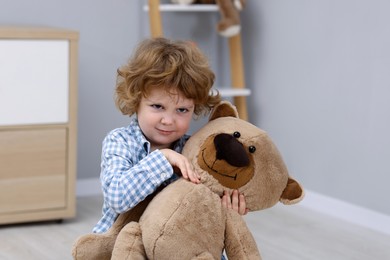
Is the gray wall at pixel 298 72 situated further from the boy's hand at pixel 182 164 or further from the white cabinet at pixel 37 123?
the boy's hand at pixel 182 164

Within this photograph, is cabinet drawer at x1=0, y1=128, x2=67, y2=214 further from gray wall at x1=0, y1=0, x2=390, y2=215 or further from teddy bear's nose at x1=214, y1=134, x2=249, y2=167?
teddy bear's nose at x1=214, y1=134, x2=249, y2=167

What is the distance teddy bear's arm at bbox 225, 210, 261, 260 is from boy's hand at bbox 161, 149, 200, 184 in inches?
3.7

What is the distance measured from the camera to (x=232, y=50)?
3227 mm

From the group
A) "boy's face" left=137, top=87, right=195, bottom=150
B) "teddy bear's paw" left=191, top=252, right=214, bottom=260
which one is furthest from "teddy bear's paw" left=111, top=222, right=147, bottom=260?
"boy's face" left=137, top=87, right=195, bottom=150

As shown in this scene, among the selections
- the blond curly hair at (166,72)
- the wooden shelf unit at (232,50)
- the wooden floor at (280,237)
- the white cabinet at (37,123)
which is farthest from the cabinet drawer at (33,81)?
the blond curly hair at (166,72)

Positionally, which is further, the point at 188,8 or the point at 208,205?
the point at 188,8

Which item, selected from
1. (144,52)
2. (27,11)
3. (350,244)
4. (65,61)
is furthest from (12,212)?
(144,52)

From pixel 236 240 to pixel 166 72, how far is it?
35 cm

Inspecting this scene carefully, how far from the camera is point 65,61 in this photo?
2.65 metres

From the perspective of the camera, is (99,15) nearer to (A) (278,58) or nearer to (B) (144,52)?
(A) (278,58)

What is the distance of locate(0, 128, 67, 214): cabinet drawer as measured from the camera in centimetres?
264

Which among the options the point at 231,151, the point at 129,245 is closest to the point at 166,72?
the point at 231,151

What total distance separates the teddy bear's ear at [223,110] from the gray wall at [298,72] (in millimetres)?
1194

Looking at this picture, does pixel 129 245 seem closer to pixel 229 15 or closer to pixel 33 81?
pixel 33 81
